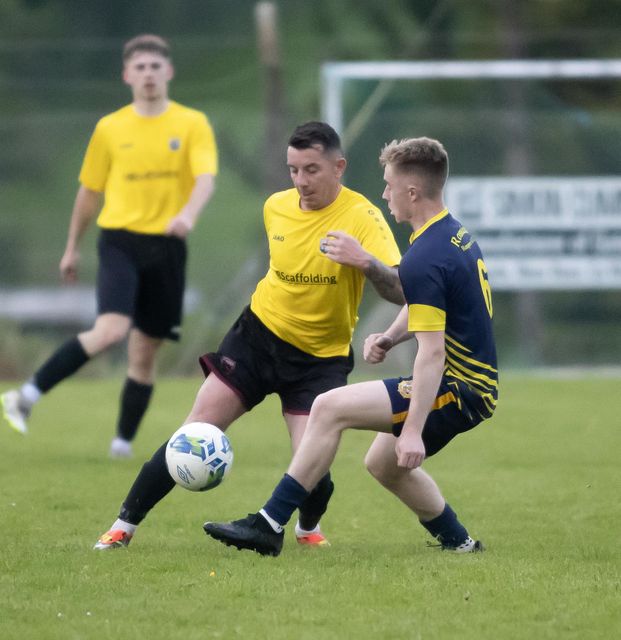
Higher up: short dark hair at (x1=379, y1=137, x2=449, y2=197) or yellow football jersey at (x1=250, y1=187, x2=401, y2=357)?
short dark hair at (x1=379, y1=137, x2=449, y2=197)

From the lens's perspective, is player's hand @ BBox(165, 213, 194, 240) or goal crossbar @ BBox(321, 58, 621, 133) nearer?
player's hand @ BBox(165, 213, 194, 240)

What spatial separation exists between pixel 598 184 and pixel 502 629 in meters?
11.5

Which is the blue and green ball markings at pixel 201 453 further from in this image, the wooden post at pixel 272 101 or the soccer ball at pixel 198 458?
the wooden post at pixel 272 101

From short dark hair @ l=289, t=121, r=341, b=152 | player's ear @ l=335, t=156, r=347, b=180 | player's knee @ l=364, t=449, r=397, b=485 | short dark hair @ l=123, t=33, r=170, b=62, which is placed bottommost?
player's knee @ l=364, t=449, r=397, b=485

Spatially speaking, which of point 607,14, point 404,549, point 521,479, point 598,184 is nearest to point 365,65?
point 598,184

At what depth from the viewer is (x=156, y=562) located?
18.6 feet

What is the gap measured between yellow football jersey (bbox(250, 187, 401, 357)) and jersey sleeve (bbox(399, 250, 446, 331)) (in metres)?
0.55

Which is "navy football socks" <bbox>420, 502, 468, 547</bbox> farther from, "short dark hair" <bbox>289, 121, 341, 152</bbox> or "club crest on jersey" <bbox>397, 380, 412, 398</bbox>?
"short dark hair" <bbox>289, 121, 341, 152</bbox>

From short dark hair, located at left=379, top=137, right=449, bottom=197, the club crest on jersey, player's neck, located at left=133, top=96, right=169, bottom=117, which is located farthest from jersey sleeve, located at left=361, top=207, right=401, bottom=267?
player's neck, located at left=133, top=96, right=169, bottom=117

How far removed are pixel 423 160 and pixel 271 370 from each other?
129 cm

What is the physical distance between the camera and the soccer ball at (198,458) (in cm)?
579

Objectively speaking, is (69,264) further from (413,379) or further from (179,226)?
(413,379)

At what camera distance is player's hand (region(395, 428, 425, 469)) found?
17.8ft

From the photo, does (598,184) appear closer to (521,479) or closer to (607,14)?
(607,14)
